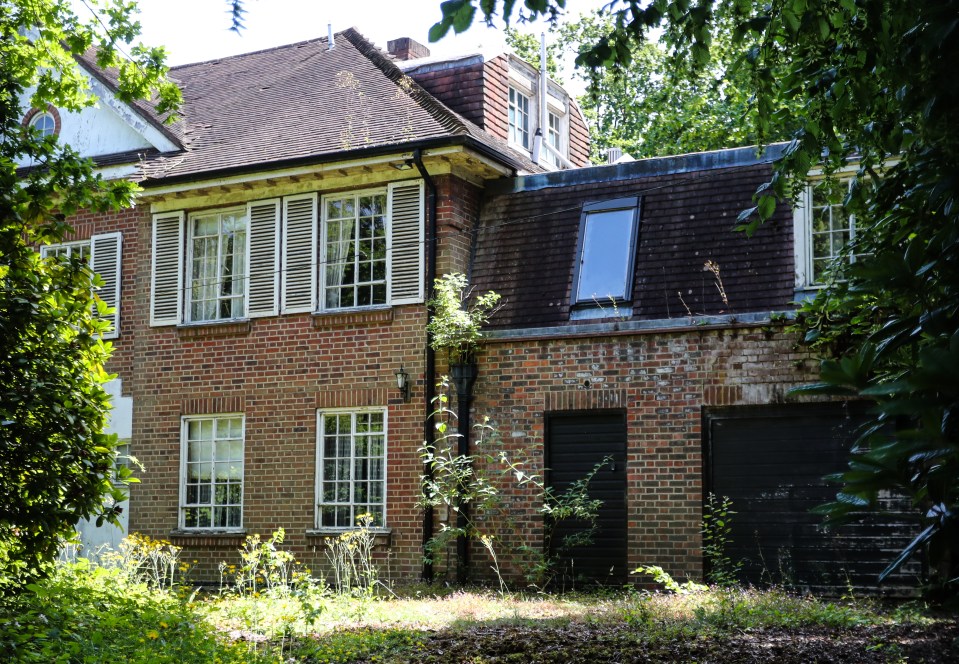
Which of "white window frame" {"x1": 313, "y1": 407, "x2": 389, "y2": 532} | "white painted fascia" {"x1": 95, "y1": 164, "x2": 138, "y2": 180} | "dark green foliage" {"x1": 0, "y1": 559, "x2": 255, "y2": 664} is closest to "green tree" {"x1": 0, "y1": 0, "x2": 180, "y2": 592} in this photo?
"dark green foliage" {"x1": 0, "y1": 559, "x2": 255, "y2": 664}

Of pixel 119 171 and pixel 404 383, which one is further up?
pixel 119 171

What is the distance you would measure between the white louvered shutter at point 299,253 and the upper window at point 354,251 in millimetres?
183

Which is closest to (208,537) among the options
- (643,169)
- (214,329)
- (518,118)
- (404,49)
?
(214,329)

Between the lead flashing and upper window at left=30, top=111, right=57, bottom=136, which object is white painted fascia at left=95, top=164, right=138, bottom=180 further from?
the lead flashing

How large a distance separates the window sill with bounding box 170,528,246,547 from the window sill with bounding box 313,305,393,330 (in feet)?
10.7

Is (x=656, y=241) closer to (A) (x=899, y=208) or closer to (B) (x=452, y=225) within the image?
(B) (x=452, y=225)

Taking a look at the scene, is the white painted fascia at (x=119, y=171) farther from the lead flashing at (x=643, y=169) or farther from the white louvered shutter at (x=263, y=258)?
the lead flashing at (x=643, y=169)

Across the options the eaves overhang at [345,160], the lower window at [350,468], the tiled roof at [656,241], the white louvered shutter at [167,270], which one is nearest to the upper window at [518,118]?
the eaves overhang at [345,160]

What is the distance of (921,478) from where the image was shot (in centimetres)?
214

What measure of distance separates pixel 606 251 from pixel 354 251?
381 centimetres

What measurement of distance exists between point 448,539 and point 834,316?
5.70 m

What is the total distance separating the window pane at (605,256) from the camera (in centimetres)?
1479

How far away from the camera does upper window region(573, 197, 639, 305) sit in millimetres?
A: 14781

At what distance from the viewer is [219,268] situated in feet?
57.5
